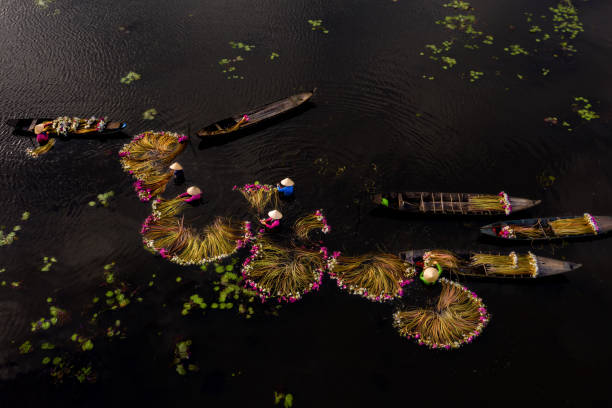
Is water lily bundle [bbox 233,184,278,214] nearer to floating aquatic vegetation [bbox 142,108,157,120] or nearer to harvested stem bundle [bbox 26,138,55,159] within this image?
floating aquatic vegetation [bbox 142,108,157,120]

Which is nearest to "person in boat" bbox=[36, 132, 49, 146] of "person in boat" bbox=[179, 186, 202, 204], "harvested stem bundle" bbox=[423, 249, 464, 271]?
"person in boat" bbox=[179, 186, 202, 204]

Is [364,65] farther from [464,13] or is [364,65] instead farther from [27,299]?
[27,299]

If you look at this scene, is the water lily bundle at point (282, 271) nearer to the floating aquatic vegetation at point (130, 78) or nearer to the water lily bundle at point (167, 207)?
the water lily bundle at point (167, 207)

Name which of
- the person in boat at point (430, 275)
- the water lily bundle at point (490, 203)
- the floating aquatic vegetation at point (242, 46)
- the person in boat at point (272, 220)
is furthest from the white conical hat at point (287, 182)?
the floating aquatic vegetation at point (242, 46)

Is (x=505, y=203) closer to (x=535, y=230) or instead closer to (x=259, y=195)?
(x=535, y=230)

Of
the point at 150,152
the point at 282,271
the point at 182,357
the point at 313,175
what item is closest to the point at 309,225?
the point at 282,271

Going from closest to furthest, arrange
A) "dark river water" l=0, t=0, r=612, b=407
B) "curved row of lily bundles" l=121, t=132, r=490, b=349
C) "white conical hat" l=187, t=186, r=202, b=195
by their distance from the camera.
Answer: "dark river water" l=0, t=0, r=612, b=407
"curved row of lily bundles" l=121, t=132, r=490, b=349
"white conical hat" l=187, t=186, r=202, b=195

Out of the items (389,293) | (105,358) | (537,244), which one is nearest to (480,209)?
(537,244)
